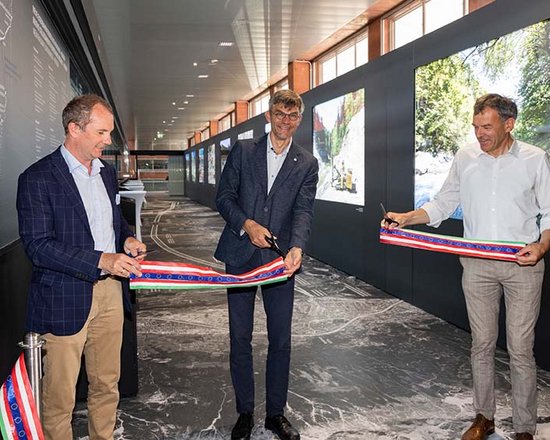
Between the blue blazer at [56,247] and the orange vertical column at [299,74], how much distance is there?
398 inches

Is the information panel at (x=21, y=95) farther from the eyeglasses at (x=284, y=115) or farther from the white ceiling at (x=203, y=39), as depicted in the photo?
the white ceiling at (x=203, y=39)

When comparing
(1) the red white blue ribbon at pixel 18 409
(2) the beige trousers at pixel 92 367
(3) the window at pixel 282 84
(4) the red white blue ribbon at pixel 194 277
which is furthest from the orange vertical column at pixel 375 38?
(1) the red white blue ribbon at pixel 18 409

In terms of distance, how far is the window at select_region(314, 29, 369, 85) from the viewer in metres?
9.68

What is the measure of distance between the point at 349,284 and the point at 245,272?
15.2 ft

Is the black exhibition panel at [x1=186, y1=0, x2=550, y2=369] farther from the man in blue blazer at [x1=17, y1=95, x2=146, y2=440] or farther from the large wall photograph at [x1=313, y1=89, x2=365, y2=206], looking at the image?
the man in blue blazer at [x1=17, y1=95, x2=146, y2=440]

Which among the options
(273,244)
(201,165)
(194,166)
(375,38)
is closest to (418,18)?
(375,38)

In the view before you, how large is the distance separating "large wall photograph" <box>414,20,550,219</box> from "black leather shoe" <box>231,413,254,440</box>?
2.81 m

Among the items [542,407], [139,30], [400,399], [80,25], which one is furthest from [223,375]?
[139,30]

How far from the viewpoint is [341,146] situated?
832 cm

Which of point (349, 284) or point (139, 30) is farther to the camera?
point (139, 30)

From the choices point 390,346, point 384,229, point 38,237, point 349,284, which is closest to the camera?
point 38,237

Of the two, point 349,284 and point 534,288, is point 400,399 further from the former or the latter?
point 349,284

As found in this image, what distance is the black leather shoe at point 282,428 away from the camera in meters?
2.81

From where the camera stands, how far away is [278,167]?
281 centimetres
